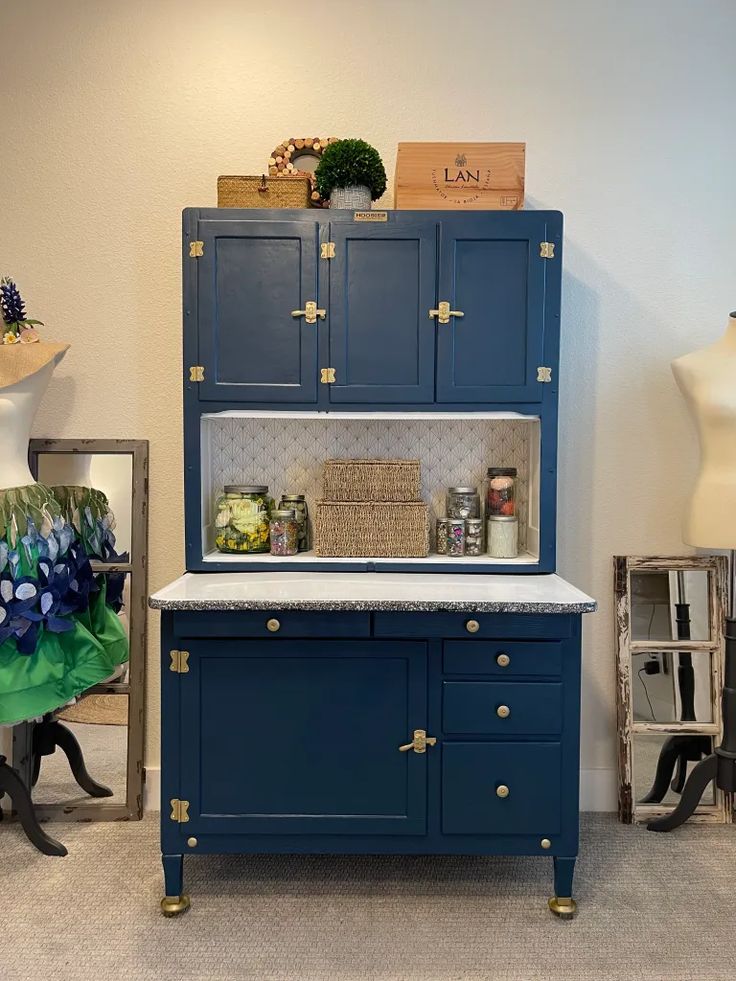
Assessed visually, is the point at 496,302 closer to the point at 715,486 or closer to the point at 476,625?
the point at 715,486

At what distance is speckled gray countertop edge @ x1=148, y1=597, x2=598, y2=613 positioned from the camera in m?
2.08

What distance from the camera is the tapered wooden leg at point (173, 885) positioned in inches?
85.0

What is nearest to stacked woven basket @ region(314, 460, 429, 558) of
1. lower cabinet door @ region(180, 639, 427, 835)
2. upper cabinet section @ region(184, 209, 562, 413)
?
upper cabinet section @ region(184, 209, 562, 413)

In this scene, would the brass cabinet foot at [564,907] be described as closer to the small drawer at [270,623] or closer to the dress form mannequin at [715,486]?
the dress form mannequin at [715,486]

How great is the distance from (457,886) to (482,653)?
0.75 meters

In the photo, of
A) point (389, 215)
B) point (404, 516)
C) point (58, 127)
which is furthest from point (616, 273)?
point (58, 127)

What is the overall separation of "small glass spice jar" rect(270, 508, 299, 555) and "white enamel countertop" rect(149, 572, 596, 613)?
0.13 m

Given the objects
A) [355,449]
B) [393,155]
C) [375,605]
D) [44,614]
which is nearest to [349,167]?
[393,155]

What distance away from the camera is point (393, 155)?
2.74 m

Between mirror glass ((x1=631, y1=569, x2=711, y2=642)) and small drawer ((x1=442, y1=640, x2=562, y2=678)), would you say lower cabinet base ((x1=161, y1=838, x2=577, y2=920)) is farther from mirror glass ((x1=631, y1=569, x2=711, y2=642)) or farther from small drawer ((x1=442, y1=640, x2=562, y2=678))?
mirror glass ((x1=631, y1=569, x2=711, y2=642))

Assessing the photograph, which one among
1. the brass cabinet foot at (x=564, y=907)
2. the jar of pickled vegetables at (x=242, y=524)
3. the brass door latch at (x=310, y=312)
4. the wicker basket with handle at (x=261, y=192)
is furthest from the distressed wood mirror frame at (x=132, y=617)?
the brass cabinet foot at (x=564, y=907)

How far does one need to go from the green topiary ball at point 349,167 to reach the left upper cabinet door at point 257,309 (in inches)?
6.0

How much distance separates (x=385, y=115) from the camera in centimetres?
274

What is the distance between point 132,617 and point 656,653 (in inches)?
74.8
